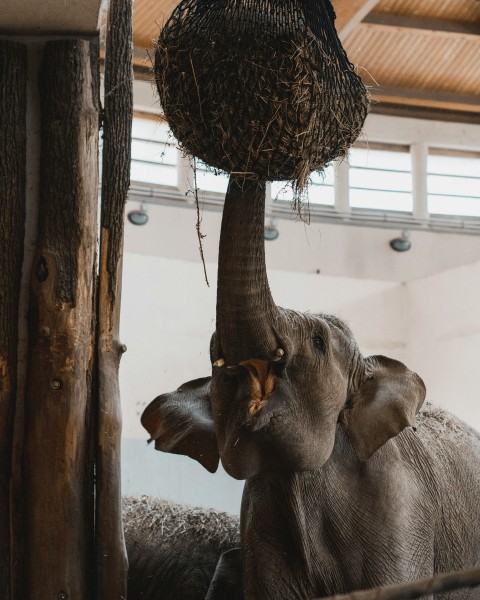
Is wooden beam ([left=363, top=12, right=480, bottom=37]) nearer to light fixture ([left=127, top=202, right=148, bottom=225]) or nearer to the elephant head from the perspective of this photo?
light fixture ([left=127, top=202, right=148, bottom=225])

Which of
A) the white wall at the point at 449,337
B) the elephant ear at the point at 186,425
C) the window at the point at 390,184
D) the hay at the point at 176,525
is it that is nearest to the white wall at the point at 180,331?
the white wall at the point at 449,337

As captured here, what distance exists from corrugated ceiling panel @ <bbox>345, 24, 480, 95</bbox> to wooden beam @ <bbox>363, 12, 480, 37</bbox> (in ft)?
0.25

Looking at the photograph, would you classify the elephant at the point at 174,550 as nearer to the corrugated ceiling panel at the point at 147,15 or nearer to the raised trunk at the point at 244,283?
the raised trunk at the point at 244,283

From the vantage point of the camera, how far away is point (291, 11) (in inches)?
147

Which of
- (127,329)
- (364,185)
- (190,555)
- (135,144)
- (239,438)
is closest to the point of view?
(239,438)

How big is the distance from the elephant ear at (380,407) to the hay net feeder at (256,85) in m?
1.44

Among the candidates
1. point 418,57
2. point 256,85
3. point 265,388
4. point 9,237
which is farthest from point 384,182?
point 256,85

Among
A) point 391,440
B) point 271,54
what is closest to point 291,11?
point 271,54

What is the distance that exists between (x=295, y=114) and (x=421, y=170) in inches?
546

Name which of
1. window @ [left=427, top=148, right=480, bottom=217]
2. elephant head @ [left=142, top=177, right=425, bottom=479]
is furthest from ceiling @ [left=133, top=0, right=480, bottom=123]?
elephant head @ [left=142, top=177, right=425, bottom=479]

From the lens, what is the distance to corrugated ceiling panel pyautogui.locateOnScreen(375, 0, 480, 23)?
15.7 meters

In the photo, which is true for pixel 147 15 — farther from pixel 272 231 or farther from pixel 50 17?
pixel 50 17

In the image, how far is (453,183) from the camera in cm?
1753

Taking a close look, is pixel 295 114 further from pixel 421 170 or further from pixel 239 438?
pixel 421 170
